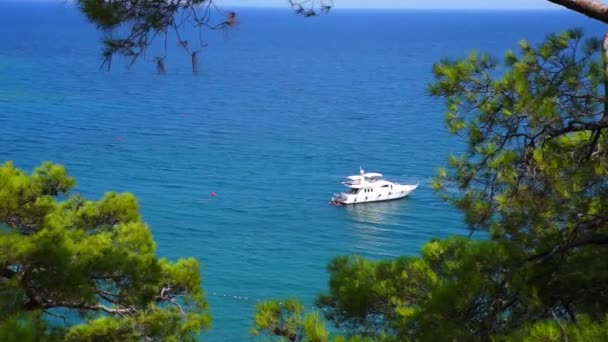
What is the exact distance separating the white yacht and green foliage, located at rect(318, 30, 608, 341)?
1717 cm

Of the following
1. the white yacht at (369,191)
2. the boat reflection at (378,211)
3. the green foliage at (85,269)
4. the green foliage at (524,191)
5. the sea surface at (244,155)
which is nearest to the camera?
the green foliage at (524,191)

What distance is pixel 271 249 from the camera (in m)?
17.5

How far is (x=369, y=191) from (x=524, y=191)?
57.9ft

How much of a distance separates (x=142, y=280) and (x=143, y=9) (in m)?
2.05

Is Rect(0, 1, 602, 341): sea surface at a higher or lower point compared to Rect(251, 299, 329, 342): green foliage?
lower

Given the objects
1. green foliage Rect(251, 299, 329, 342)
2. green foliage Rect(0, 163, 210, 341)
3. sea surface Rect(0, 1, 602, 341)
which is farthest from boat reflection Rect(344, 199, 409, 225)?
green foliage Rect(251, 299, 329, 342)

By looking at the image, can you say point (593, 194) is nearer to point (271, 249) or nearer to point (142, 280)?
point (142, 280)

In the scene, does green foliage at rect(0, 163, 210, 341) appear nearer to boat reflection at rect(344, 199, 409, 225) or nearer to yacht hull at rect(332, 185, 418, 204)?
boat reflection at rect(344, 199, 409, 225)

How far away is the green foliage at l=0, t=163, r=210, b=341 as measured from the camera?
4.60 meters

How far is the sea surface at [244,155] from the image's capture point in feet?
55.3

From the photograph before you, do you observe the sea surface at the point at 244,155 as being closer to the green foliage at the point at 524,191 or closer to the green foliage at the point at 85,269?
the green foliage at the point at 85,269

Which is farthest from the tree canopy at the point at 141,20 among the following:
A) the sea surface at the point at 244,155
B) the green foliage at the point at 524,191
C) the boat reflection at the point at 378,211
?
the boat reflection at the point at 378,211

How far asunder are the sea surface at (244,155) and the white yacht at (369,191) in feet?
0.82

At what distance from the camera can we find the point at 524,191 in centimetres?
331
